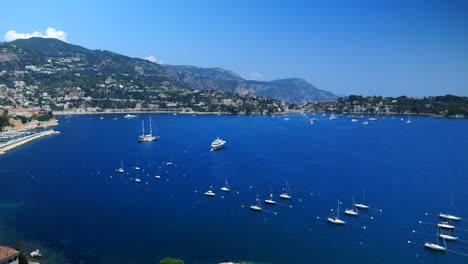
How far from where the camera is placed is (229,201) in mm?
33125

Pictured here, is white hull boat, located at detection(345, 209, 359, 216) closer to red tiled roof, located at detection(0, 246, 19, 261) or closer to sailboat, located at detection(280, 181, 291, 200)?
sailboat, located at detection(280, 181, 291, 200)

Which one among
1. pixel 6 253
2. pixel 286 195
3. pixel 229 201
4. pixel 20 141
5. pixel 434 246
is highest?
pixel 6 253

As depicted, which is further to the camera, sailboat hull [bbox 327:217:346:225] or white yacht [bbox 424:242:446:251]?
sailboat hull [bbox 327:217:346:225]

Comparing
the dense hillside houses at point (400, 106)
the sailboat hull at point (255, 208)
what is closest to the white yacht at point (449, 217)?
the sailboat hull at point (255, 208)

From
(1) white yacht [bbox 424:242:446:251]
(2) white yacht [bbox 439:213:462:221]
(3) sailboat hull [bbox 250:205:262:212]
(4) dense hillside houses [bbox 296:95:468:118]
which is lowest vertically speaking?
(1) white yacht [bbox 424:242:446:251]

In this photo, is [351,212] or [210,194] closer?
[351,212]

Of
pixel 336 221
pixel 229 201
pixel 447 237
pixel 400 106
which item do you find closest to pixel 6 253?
pixel 229 201

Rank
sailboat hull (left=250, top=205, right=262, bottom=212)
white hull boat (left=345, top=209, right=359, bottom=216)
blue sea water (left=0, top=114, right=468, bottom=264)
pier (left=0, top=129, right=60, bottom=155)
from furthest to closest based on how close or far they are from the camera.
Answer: pier (left=0, top=129, right=60, bottom=155)
sailboat hull (left=250, top=205, right=262, bottom=212)
white hull boat (left=345, top=209, right=359, bottom=216)
blue sea water (left=0, top=114, right=468, bottom=264)

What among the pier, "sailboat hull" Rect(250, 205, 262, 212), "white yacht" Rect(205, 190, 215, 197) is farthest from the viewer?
the pier

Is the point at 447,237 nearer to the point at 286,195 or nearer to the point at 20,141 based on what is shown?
the point at 286,195

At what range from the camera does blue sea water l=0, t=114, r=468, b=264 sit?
2397cm

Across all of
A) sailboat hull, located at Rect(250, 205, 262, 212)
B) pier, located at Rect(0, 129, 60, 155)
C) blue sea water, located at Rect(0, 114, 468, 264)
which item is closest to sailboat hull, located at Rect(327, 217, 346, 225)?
blue sea water, located at Rect(0, 114, 468, 264)

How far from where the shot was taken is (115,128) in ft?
282

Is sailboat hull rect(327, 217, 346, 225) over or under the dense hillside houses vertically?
under
